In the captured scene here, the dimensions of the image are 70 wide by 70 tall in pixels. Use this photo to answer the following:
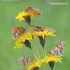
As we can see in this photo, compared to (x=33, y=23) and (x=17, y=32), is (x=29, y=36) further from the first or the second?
(x=33, y=23)

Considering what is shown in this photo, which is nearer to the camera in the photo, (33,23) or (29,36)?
(29,36)

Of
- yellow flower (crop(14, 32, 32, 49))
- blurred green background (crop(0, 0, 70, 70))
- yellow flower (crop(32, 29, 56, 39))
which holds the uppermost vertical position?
yellow flower (crop(32, 29, 56, 39))

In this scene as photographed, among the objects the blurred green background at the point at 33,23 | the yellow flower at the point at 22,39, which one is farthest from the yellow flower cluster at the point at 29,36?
the blurred green background at the point at 33,23

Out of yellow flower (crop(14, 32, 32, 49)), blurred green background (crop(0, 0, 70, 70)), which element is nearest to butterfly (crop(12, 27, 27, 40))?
yellow flower (crop(14, 32, 32, 49))

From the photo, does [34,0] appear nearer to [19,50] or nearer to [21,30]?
[19,50]

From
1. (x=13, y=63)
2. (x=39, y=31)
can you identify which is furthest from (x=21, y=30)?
(x=13, y=63)

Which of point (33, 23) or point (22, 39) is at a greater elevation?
point (22, 39)

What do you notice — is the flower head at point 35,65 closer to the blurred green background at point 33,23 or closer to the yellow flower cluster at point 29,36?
the yellow flower cluster at point 29,36

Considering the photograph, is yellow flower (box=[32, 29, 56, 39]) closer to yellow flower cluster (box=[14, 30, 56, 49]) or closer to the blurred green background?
yellow flower cluster (box=[14, 30, 56, 49])

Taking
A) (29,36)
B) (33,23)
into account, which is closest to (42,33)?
(29,36)
